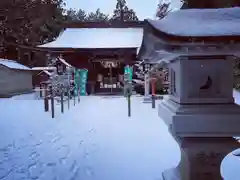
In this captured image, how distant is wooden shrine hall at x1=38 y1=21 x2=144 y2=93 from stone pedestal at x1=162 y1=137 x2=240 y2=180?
15.6 meters

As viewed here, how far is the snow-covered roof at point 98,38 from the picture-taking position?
19.7 m

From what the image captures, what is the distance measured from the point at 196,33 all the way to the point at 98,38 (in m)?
19.0

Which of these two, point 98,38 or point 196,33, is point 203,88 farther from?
point 98,38

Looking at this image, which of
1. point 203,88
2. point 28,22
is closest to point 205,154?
point 203,88

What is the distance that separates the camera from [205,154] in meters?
3.59

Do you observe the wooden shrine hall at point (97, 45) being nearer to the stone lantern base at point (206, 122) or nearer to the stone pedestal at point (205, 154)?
the stone pedestal at point (205, 154)

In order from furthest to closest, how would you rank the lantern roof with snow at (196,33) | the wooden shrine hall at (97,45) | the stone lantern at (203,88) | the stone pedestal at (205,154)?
the wooden shrine hall at (97,45), the stone pedestal at (205,154), the stone lantern at (203,88), the lantern roof with snow at (196,33)

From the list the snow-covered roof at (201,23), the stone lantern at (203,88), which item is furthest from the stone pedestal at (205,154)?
the snow-covered roof at (201,23)

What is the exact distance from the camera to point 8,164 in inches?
204

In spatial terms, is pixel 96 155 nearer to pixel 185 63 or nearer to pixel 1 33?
pixel 185 63

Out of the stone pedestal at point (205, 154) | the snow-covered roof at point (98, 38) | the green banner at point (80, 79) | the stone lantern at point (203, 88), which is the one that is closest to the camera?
the stone lantern at point (203, 88)

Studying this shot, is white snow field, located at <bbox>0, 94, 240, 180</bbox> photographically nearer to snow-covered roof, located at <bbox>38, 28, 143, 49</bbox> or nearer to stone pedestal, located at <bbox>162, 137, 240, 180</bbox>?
stone pedestal, located at <bbox>162, 137, 240, 180</bbox>

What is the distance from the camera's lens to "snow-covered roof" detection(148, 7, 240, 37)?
9.77 feet

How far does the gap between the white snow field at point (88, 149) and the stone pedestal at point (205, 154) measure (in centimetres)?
92
